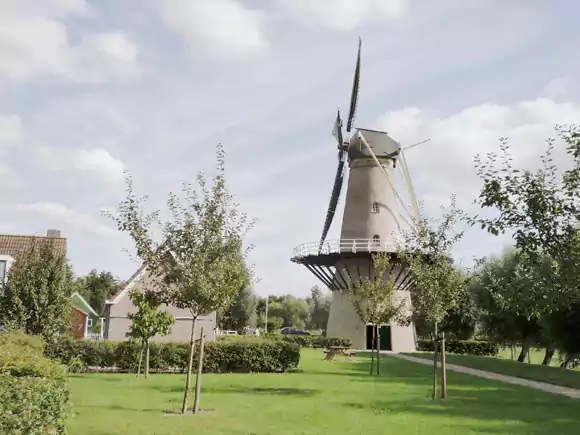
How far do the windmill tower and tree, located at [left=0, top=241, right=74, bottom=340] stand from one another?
24.2m

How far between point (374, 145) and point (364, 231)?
7535mm

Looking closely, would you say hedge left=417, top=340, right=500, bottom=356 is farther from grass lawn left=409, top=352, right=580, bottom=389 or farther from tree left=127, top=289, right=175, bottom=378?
tree left=127, top=289, right=175, bottom=378

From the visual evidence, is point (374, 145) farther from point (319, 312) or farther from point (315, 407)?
point (319, 312)

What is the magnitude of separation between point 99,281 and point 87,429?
84416mm

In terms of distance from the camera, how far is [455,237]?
1786cm

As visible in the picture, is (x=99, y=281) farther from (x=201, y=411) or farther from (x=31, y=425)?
(x=31, y=425)

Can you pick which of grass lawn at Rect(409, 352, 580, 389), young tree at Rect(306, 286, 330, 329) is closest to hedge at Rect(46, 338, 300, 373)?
grass lawn at Rect(409, 352, 580, 389)

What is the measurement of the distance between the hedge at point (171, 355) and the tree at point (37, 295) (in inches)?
51.8

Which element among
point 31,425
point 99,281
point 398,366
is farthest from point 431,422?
point 99,281

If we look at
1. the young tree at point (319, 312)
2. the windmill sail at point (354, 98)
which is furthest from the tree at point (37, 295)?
the young tree at point (319, 312)

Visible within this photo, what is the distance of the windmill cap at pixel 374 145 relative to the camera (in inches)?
1855

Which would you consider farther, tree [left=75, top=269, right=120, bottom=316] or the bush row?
tree [left=75, top=269, right=120, bottom=316]

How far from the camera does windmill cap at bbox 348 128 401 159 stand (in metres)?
47.1

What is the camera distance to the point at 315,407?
49.4 ft
